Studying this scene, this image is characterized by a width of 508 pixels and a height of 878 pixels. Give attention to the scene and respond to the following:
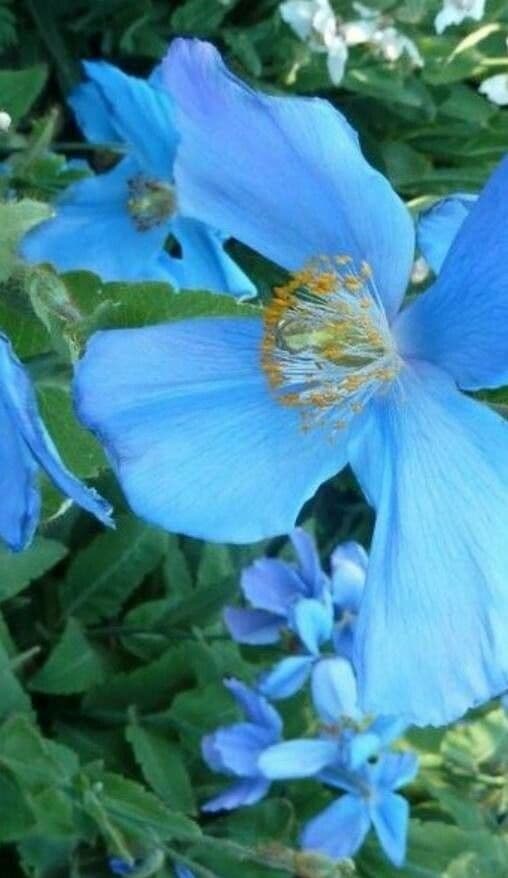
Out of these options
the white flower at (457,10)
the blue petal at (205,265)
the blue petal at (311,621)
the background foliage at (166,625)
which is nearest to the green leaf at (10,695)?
the background foliage at (166,625)

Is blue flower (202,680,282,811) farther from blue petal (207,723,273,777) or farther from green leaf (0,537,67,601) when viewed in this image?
green leaf (0,537,67,601)

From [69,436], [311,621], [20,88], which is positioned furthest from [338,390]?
[20,88]

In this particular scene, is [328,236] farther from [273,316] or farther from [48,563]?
Result: [48,563]

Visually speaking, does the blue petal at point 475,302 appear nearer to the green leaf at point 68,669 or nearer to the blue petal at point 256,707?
the blue petal at point 256,707

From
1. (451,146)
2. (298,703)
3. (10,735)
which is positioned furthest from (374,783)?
(451,146)

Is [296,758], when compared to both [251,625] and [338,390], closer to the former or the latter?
[251,625]
